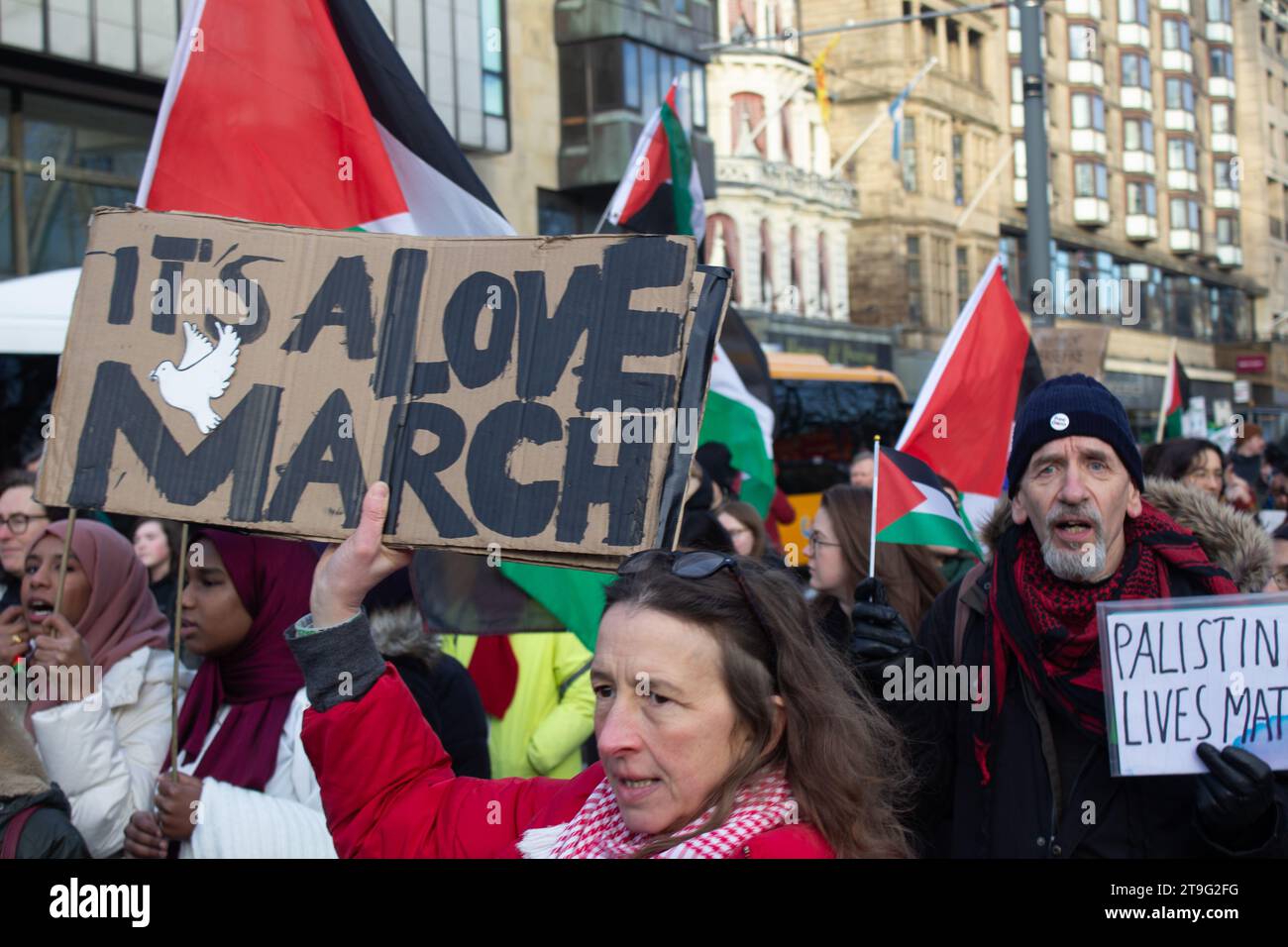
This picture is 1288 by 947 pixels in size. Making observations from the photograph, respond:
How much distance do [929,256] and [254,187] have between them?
44340 mm

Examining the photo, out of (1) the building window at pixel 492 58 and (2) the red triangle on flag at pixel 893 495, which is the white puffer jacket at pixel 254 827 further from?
(1) the building window at pixel 492 58

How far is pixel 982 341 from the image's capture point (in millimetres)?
5410

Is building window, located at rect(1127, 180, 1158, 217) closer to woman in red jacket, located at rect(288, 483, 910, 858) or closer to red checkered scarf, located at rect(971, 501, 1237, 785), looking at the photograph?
red checkered scarf, located at rect(971, 501, 1237, 785)

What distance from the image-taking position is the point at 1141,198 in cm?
5991

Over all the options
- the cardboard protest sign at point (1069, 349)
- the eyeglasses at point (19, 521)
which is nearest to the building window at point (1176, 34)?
the cardboard protest sign at point (1069, 349)

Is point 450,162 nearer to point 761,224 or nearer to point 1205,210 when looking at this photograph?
point 761,224

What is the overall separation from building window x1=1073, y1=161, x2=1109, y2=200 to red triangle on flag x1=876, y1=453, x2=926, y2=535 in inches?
2167

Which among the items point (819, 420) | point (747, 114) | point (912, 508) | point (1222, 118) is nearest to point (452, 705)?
point (912, 508)

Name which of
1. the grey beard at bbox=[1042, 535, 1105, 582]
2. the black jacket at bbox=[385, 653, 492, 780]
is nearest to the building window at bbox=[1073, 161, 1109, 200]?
the black jacket at bbox=[385, 653, 492, 780]

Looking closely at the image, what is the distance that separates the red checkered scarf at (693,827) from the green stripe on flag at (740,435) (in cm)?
545

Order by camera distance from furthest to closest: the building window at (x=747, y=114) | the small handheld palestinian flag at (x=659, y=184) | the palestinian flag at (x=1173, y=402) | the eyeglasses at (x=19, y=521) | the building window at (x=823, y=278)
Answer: the building window at (x=823, y=278), the building window at (x=747, y=114), the palestinian flag at (x=1173, y=402), the small handheld palestinian flag at (x=659, y=184), the eyeglasses at (x=19, y=521)

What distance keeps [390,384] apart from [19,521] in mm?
3767

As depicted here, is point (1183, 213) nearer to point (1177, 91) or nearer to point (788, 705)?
point (1177, 91)

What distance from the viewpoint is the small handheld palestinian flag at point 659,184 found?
6.83 meters
